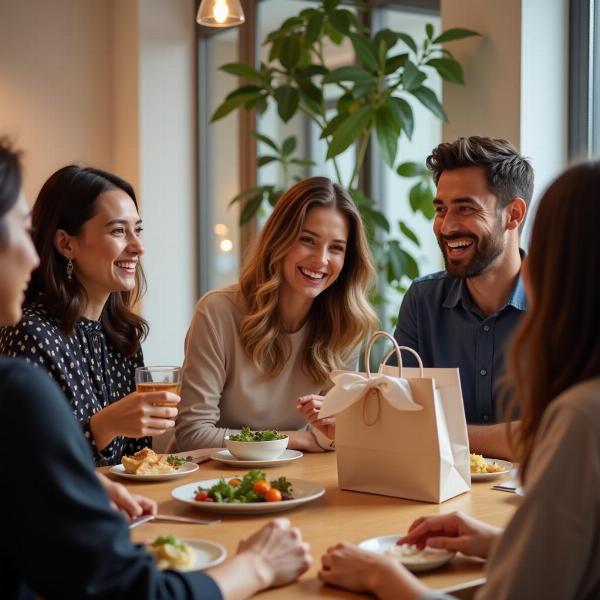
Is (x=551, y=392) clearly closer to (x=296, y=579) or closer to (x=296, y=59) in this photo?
(x=296, y=579)

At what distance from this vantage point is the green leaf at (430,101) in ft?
11.7

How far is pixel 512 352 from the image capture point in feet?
4.23

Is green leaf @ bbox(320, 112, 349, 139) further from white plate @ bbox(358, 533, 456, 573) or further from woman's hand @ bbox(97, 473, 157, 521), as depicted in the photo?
white plate @ bbox(358, 533, 456, 573)

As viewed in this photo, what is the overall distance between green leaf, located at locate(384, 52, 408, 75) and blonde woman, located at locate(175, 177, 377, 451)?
100 centimetres

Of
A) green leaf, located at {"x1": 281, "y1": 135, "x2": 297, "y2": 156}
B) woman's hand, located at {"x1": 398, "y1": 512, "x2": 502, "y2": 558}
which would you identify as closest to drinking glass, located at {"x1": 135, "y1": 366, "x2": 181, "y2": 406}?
woman's hand, located at {"x1": 398, "y1": 512, "x2": 502, "y2": 558}

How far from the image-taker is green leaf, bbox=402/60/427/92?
11.7 feet

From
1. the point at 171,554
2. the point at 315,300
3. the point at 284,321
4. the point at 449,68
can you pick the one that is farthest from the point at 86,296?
the point at 449,68

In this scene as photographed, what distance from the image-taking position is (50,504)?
43.3 inches

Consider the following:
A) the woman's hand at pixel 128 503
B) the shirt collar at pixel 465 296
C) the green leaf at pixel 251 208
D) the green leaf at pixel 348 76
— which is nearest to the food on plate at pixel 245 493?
the woman's hand at pixel 128 503

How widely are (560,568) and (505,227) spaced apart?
6.37 feet

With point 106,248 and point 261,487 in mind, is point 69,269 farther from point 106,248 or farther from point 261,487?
point 261,487

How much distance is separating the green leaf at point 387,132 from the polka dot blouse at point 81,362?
1491 mm

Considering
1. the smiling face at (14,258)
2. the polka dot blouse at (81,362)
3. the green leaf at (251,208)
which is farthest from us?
the green leaf at (251,208)

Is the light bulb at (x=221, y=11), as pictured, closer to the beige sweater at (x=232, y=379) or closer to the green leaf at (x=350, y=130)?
the green leaf at (x=350, y=130)
